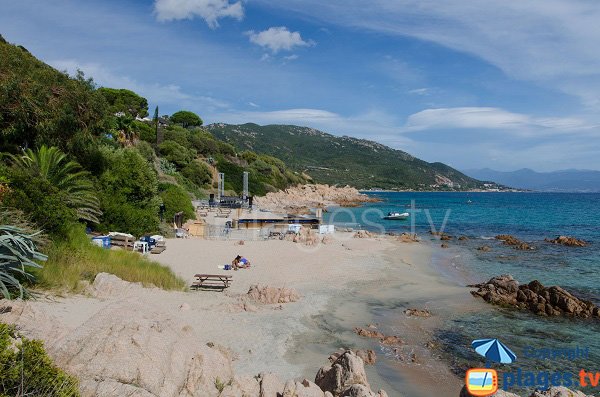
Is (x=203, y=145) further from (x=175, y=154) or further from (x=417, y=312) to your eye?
(x=417, y=312)

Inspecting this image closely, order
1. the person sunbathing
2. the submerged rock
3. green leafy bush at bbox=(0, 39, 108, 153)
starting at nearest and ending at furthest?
the submerged rock < green leafy bush at bbox=(0, 39, 108, 153) < the person sunbathing

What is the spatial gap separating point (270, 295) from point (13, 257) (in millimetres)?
7621

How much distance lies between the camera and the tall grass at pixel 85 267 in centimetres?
929

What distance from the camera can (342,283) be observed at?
676 inches

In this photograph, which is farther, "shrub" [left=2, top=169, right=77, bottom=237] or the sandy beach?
"shrub" [left=2, top=169, right=77, bottom=237]

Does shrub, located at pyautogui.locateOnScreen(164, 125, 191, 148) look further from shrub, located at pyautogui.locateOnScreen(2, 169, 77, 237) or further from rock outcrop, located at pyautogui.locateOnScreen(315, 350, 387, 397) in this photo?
rock outcrop, located at pyautogui.locateOnScreen(315, 350, 387, 397)

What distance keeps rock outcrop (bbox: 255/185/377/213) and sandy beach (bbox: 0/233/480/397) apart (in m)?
37.7

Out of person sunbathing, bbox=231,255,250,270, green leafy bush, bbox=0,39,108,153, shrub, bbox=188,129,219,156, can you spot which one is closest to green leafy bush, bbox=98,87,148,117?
shrub, bbox=188,129,219,156

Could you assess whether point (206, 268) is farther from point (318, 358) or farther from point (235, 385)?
point (235, 385)

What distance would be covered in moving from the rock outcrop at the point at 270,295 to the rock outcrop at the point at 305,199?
43.2m

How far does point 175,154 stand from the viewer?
57875mm

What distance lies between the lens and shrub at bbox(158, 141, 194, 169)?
57.7 metres

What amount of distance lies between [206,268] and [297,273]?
13.4 feet

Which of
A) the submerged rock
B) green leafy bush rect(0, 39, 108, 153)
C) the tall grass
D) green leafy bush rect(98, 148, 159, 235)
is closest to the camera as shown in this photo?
the tall grass
